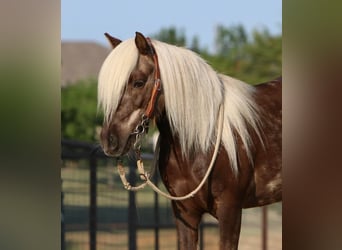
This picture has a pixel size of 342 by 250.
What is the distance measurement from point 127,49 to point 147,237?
1.79 meters

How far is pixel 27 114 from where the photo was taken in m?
1.93

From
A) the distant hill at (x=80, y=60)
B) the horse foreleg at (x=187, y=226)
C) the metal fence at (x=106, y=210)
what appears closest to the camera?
the horse foreleg at (x=187, y=226)

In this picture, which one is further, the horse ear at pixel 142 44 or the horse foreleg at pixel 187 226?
the horse foreleg at pixel 187 226

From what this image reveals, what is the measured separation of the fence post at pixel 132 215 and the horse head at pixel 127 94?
4.74 ft

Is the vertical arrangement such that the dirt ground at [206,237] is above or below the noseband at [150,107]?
below

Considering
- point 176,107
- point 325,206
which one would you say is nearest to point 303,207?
point 325,206

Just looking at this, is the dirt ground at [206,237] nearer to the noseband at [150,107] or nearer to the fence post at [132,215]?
the fence post at [132,215]

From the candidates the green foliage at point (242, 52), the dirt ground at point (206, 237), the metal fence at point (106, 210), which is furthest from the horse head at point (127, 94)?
the metal fence at point (106, 210)

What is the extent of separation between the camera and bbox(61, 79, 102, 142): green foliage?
4.65 metres

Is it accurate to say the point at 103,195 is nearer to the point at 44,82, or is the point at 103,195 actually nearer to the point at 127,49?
the point at 127,49

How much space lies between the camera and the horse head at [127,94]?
7.42 ft

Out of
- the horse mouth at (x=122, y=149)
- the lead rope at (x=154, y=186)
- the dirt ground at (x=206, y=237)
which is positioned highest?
the horse mouth at (x=122, y=149)

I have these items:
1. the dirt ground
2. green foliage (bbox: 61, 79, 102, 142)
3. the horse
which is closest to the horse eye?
the horse

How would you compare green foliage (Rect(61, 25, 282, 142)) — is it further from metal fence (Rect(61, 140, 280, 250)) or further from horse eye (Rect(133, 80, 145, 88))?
metal fence (Rect(61, 140, 280, 250))
